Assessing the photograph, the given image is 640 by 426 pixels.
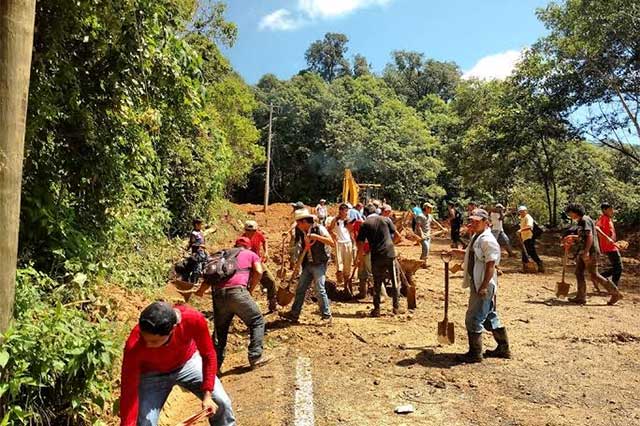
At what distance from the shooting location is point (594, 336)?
7.40 metres

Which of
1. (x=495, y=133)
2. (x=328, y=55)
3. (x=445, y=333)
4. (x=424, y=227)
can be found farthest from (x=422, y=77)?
(x=445, y=333)

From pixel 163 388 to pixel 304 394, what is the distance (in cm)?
192

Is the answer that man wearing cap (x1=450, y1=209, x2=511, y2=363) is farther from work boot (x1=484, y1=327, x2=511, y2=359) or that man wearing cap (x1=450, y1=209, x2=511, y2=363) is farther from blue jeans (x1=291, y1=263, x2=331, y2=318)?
blue jeans (x1=291, y1=263, x2=331, y2=318)

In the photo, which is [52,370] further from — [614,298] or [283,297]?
[614,298]

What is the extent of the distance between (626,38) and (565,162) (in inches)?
452

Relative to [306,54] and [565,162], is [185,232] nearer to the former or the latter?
[565,162]

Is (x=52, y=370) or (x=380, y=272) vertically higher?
(x=380, y=272)

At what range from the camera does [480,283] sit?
6012 millimetres

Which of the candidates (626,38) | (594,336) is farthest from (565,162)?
(594,336)

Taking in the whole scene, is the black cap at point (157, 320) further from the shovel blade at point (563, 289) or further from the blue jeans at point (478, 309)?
the shovel blade at point (563, 289)

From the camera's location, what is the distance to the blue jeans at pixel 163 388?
12.3 ft

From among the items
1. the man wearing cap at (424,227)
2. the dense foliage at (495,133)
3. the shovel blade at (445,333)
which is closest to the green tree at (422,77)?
the dense foliage at (495,133)

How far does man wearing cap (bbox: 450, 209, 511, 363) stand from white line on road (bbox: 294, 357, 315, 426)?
1810 millimetres

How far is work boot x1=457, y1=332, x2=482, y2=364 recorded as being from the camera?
20.2 feet
